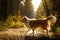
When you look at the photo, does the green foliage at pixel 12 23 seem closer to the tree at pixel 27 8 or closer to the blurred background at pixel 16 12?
the blurred background at pixel 16 12

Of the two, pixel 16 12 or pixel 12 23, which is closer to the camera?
pixel 12 23

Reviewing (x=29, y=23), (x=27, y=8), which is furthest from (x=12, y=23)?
(x=27, y=8)

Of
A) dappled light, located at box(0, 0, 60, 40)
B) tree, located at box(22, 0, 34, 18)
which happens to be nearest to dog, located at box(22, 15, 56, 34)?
dappled light, located at box(0, 0, 60, 40)

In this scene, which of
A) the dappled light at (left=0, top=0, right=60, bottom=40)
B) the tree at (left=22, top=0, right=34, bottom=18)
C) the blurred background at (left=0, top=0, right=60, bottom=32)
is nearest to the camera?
the dappled light at (left=0, top=0, right=60, bottom=40)

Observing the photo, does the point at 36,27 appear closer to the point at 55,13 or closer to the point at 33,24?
the point at 33,24

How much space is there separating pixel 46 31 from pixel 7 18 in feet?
27.7

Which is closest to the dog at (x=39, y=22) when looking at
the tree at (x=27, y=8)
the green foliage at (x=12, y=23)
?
the green foliage at (x=12, y=23)

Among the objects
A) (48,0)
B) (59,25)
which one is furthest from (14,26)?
(59,25)

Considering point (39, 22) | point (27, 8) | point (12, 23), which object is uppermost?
point (27, 8)

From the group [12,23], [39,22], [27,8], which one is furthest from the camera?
[27,8]

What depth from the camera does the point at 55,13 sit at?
46.2 ft

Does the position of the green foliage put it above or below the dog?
below

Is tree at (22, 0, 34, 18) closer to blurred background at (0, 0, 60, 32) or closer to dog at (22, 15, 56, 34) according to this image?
blurred background at (0, 0, 60, 32)

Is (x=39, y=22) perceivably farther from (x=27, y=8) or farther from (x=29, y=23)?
(x=27, y=8)
